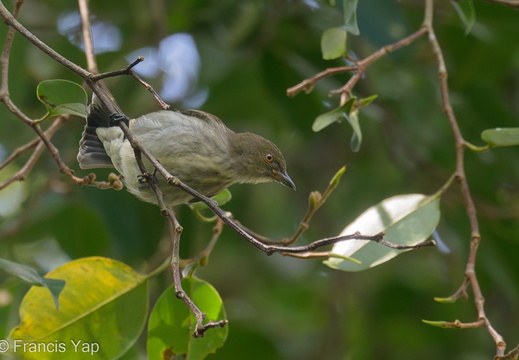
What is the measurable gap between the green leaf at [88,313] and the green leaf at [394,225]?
3.01 feet

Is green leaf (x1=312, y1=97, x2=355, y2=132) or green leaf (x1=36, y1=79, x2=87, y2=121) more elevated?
green leaf (x1=36, y1=79, x2=87, y2=121)

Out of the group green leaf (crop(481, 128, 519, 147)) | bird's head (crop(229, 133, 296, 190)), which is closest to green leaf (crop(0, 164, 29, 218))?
bird's head (crop(229, 133, 296, 190))

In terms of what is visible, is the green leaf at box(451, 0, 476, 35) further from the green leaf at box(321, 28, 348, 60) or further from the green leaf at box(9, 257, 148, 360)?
the green leaf at box(9, 257, 148, 360)

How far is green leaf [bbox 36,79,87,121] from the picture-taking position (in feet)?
9.45

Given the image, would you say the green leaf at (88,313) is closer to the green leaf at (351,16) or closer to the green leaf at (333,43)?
the green leaf at (333,43)

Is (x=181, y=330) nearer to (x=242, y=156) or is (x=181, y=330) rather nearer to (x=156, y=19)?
(x=242, y=156)

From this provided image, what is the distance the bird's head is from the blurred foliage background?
763 millimetres

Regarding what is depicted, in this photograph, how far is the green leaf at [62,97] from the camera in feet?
9.45

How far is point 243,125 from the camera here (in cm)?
645

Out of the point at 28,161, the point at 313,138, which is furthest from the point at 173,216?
the point at 313,138

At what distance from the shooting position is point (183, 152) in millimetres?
3703

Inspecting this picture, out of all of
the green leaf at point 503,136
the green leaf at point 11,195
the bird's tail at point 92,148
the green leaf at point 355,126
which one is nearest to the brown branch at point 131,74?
the green leaf at point 355,126

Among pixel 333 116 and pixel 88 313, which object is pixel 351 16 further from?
pixel 88 313

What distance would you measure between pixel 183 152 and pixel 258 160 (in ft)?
2.06
